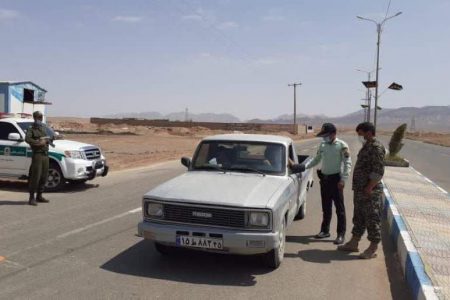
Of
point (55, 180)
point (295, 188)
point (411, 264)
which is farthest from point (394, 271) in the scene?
point (55, 180)

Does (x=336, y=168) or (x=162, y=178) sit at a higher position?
(x=336, y=168)

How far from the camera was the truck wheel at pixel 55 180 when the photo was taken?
12.2m

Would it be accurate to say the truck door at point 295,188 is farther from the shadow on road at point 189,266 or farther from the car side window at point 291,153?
the shadow on road at point 189,266

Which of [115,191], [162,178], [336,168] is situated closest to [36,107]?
[162,178]

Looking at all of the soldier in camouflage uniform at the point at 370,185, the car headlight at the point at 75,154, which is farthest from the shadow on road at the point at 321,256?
the car headlight at the point at 75,154

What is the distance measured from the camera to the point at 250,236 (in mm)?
5660

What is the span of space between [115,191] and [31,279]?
7.19 m

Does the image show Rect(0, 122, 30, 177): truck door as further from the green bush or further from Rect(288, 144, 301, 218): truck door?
the green bush

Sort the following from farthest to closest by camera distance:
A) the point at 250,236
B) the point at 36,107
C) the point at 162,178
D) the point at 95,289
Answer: the point at 36,107 < the point at 162,178 < the point at 250,236 < the point at 95,289

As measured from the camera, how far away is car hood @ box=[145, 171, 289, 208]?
5852 millimetres

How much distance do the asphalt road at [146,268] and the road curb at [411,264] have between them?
5.7 inches

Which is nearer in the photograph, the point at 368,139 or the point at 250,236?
the point at 250,236

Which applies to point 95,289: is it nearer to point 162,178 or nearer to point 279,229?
point 279,229

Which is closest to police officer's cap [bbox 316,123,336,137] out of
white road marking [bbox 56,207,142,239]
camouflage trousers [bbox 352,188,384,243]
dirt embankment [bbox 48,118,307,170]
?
camouflage trousers [bbox 352,188,384,243]
